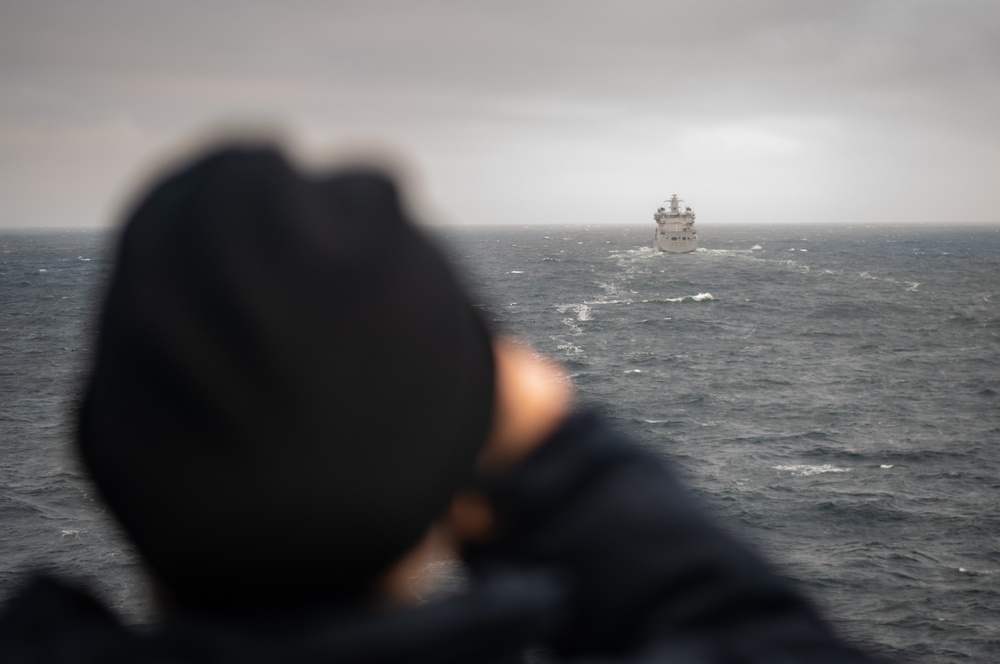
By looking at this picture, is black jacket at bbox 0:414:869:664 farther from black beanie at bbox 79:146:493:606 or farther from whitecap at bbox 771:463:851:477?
whitecap at bbox 771:463:851:477

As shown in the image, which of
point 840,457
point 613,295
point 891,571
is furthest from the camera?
point 613,295

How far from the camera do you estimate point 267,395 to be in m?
0.77

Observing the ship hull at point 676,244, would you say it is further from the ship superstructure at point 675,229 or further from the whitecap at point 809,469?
the whitecap at point 809,469

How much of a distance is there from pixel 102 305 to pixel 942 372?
54.2 meters

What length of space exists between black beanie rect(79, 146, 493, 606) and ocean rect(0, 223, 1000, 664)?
0.09 metres

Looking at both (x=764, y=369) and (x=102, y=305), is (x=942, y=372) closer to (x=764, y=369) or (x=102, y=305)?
(x=764, y=369)

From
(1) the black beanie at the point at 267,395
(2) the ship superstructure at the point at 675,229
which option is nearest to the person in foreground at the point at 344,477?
(1) the black beanie at the point at 267,395

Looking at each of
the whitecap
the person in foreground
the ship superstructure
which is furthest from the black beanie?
the ship superstructure

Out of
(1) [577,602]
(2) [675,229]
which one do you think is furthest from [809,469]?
(2) [675,229]

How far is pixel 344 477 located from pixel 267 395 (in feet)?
0.37

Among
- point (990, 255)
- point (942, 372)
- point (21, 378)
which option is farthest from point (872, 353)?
point (990, 255)

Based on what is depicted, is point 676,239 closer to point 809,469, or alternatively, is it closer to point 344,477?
point 809,469

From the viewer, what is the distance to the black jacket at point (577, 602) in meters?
0.76

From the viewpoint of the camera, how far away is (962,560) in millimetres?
24734
